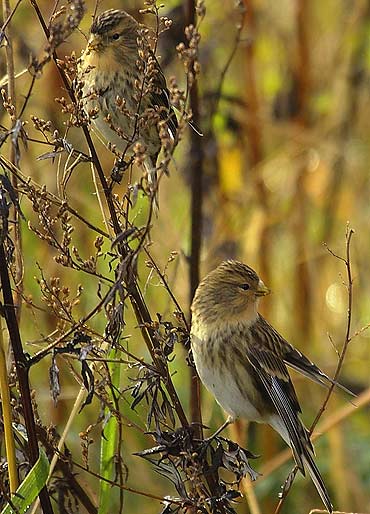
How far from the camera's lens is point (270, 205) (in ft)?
18.9

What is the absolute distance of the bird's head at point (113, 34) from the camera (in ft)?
10.5

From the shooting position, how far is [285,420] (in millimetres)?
2842

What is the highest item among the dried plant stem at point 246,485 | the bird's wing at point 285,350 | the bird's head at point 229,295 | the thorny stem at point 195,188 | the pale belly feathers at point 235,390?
the thorny stem at point 195,188

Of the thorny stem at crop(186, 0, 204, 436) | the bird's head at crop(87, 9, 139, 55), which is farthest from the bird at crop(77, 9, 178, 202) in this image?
the thorny stem at crop(186, 0, 204, 436)

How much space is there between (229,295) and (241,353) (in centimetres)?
19

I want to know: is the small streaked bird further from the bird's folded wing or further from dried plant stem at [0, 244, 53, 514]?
dried plant stem at [0, 244, 53, 514]

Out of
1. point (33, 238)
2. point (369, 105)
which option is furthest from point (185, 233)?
point (369, 105)

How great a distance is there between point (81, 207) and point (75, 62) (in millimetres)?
2980

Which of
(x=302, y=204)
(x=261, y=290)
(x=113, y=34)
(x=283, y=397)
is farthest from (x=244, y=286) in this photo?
(x=302, y=204)

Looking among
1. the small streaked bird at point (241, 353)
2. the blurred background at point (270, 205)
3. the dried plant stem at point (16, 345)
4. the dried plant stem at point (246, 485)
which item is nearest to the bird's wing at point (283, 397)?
the small streaked bird at point (241, 353)

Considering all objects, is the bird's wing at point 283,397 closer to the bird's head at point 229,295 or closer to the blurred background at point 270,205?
the bird's head at point 229,295

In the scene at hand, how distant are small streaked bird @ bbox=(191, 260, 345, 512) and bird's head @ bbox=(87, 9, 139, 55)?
77cm

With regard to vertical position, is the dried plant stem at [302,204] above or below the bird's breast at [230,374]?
above

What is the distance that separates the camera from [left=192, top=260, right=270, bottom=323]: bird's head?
3.17 metres
